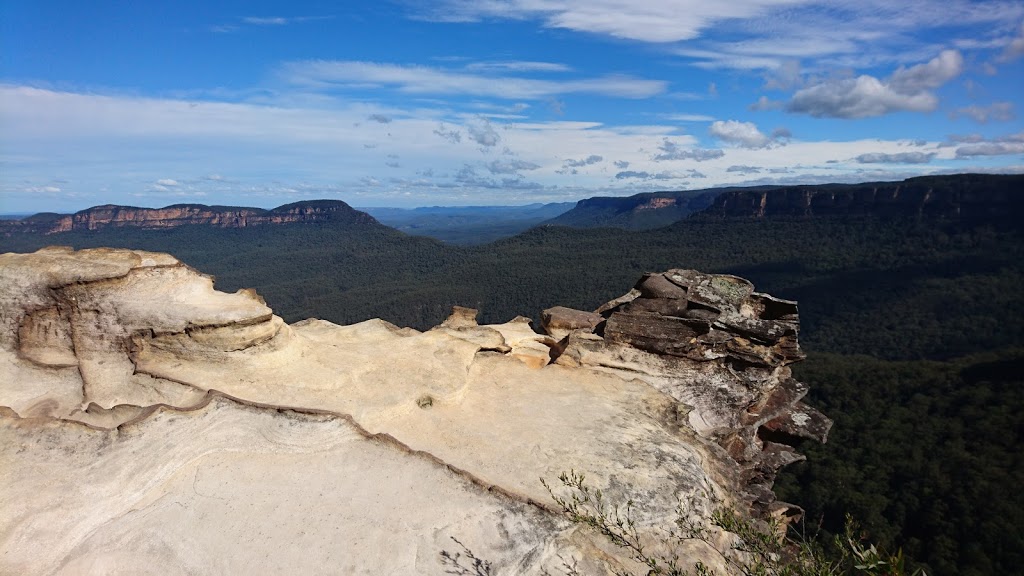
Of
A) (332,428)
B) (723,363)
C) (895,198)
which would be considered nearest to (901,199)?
(895,198)

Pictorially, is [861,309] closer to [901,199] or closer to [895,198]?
[901,199]

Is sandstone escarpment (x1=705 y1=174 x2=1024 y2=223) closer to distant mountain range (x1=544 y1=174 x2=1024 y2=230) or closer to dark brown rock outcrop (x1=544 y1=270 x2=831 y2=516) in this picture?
distant mountain range (x1=544 y1=174 x2=1024 y2=230)

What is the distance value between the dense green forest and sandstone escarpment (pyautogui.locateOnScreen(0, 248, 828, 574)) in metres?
24.9

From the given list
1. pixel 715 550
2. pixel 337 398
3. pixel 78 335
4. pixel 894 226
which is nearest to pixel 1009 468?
pixel 715 550

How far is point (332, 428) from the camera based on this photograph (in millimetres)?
8977

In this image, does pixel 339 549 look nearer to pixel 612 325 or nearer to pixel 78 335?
pixel 78 335

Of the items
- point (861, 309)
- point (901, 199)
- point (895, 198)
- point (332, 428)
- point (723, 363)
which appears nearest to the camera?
point (332, 428)

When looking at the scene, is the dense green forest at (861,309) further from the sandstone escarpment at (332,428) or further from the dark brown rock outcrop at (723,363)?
the sandstone escarpment at (332,428)

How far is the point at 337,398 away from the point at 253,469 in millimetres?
2048

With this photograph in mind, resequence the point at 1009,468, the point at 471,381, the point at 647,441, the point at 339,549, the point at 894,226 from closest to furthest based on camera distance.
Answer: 1. the point at 339,549
2. the point at 647,441
3. the point at 471,381
4. the point at 1009,468
5. the point at 894,226

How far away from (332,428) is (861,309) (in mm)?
114734

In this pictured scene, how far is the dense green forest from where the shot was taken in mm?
37781

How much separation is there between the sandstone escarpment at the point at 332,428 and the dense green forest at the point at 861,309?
24.9m

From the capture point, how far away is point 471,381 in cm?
1184
